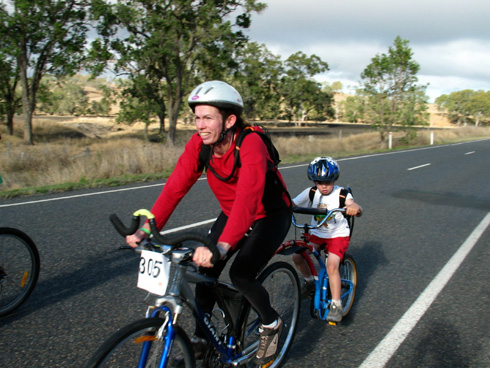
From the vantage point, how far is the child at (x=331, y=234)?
3.49m

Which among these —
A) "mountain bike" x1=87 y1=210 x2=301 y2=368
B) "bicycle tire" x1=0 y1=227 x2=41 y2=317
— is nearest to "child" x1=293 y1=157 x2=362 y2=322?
"mountain bike" x1=87 y1=210 x2=301 y2=368

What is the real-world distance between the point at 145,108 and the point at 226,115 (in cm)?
3090

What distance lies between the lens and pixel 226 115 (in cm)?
246

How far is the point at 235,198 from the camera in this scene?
251cm

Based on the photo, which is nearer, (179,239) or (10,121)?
(179,239)

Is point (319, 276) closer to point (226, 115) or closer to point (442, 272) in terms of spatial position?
point (226, 115)

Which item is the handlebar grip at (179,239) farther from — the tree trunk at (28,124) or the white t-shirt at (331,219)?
the tree trunk at (28,124)

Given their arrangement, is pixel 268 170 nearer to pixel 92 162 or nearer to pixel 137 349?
pixel 137 349

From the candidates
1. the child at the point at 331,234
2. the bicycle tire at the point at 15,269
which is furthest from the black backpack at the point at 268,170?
the bicycle tire at the point at 15,269

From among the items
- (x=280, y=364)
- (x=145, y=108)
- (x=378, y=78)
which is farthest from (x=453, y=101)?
(x=280, y=364)

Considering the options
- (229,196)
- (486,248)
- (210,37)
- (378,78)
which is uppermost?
(210,37)

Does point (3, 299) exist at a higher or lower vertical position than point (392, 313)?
higher

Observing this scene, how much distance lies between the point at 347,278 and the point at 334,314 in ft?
1.95

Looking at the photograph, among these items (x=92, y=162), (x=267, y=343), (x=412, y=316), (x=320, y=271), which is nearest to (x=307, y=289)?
(x=320, y=271)
